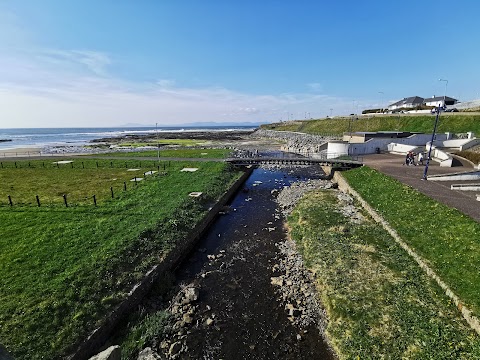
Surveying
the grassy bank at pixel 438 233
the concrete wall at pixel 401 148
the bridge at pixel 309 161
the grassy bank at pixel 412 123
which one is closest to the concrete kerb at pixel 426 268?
the grassy bank at pixel 438 233

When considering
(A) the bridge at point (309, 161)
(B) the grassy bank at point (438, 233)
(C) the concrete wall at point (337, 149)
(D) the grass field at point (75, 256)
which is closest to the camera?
(D) the grass field at point (75, 256)

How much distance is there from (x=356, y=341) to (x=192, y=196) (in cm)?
1859

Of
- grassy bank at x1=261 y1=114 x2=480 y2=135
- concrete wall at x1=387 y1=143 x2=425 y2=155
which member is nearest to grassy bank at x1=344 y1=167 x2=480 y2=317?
concrete wall at x1=387 y1=143 x2=425 y2=155

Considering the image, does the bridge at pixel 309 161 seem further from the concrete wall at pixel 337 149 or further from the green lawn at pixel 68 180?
the green lawn at pixel 68 180

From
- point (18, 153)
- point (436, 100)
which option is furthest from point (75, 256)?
point (436, 100)

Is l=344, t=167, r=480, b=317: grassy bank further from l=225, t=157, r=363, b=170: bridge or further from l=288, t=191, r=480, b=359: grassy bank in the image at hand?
l=225, t=157, r=363, b=170: bridge

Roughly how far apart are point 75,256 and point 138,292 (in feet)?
15.3

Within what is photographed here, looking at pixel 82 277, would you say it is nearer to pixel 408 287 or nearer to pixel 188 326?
pixel 188 326

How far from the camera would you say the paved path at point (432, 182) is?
1917 centimetres

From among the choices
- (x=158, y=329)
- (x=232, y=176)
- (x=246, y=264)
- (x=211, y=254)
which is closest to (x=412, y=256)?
(x=246, y=264)

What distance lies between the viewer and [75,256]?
47.5 ft

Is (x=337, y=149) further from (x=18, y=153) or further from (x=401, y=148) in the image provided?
(x=18, y=153)

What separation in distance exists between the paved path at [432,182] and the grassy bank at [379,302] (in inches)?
244

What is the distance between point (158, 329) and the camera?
1148 centimetres
